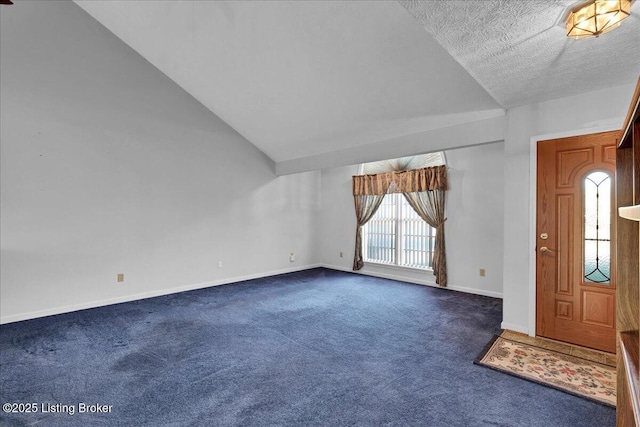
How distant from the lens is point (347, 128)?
14.6 feet

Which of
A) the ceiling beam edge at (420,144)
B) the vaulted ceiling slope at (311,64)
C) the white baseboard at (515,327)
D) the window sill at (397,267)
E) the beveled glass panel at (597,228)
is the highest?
the vaulted ceiling slope at (311,64)

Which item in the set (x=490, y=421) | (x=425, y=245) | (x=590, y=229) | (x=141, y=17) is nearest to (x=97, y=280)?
(x=141, y=17)

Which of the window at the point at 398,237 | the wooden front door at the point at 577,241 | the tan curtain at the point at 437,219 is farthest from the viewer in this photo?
the window at the point at 398,237

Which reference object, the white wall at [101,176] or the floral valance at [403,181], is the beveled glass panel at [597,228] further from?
the white wall at [101,176]

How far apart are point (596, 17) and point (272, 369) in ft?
10.2

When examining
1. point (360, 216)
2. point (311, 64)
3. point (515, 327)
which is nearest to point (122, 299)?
point (311, 64)

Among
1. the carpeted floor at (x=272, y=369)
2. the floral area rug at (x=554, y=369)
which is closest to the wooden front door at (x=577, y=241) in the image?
the floral area rug at (x=554, y=369)

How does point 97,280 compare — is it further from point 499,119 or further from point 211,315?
point 499,119

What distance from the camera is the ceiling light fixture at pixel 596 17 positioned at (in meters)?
1.61

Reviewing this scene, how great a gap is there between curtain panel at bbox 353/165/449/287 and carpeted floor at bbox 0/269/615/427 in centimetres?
123

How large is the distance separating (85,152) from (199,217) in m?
1.77

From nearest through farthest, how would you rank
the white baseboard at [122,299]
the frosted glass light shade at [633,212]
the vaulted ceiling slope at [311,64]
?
1. the frosted glass light shade at [633,212]
2. the vaulted ceiling slope at [311,64]
3. the white baseboard at [122,299]

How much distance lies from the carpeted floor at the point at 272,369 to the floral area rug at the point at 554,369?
111 millimetres

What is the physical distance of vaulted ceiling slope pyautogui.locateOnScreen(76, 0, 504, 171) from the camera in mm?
2914
